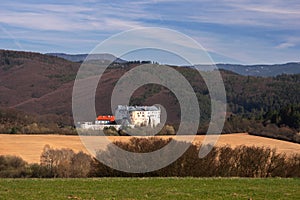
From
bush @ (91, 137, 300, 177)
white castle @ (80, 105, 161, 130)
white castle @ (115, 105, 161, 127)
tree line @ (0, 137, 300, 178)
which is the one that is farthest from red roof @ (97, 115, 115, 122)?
bush @ (91, 137, 300, 177)

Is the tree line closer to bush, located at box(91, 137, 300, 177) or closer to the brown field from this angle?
bush, located at box(91, 137, 300, 177)

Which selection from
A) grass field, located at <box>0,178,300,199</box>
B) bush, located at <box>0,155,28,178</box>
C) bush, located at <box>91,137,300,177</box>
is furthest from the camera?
bush, located at <box>0,155,28,178</box>

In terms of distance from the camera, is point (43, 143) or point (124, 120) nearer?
point (43, 143)

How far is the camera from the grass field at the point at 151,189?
50.0 feet

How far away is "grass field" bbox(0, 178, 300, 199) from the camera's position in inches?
600

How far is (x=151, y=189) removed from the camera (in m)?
16.9

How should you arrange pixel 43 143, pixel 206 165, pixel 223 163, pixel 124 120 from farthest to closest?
pixel 124 120
pixel 43 143
pixel 223 163
pixel 206 165

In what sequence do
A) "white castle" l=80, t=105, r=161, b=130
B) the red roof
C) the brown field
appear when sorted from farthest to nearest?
the red roof → "white castle" l=80, t=105, r=161, b=130 → the brown field

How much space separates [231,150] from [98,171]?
23.7 feet

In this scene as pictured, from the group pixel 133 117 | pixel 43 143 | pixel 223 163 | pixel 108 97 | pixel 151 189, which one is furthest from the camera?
pixel 108 97

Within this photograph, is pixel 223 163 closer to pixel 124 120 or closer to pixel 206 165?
pixel 206 165

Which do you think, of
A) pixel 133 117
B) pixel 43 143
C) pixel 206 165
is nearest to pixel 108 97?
pixel 133 117

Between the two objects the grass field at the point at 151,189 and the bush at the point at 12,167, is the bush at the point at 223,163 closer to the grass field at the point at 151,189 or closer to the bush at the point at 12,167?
the grass field at the point at 151,189

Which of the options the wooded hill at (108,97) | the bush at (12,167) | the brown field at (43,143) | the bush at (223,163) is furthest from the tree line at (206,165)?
the wooded hill at (108,97)
